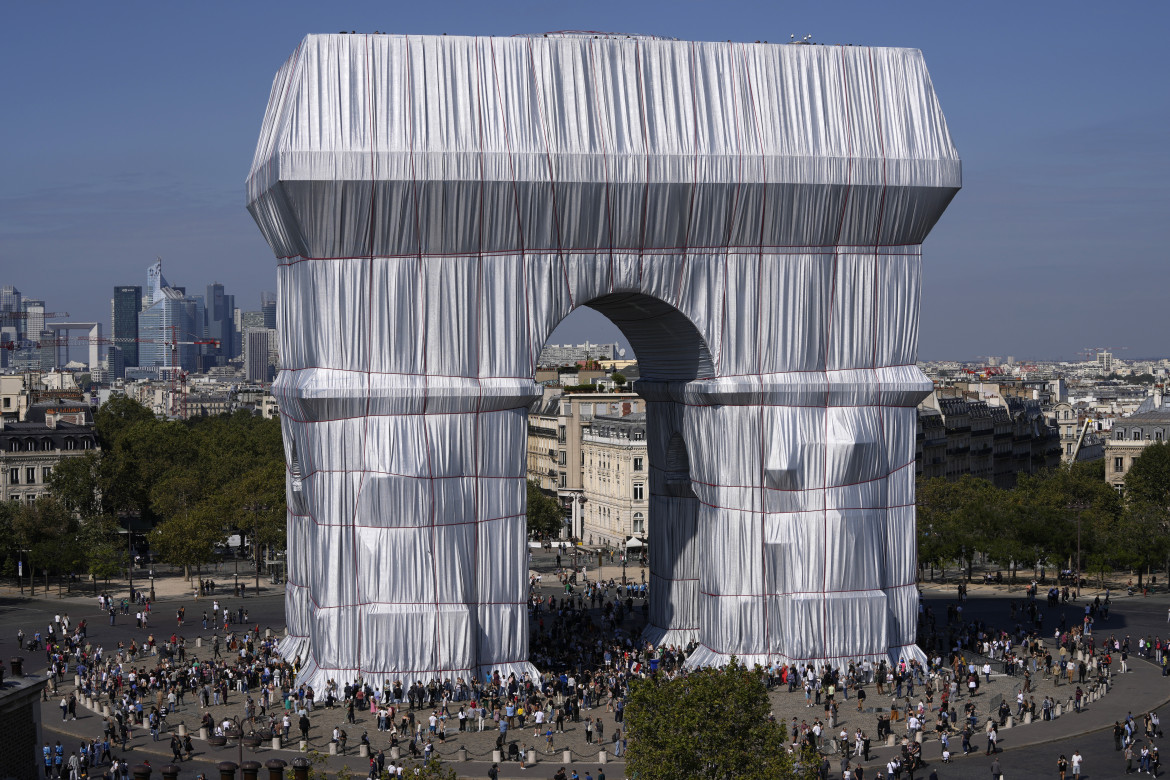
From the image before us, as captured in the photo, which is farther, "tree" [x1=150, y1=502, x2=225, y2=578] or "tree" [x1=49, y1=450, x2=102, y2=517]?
"tree" [x1=49, y1=450, x2=102, y2=517]

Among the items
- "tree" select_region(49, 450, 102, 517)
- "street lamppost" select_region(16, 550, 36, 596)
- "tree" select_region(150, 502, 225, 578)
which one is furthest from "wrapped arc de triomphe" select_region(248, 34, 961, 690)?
"tree" select_region(49, 450, 102, 517)

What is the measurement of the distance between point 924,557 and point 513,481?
41.4m

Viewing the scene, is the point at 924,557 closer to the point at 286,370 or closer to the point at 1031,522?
the point at 1031,522

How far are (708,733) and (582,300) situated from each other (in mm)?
23384

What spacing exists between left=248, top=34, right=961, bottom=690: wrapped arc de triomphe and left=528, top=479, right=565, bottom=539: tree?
55258 mm

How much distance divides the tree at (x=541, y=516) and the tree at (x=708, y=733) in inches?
3038

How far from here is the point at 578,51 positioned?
58750 mm

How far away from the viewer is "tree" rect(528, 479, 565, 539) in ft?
389

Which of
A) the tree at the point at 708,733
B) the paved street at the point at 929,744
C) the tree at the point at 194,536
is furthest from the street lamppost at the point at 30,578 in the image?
the tree at the point at 708,733

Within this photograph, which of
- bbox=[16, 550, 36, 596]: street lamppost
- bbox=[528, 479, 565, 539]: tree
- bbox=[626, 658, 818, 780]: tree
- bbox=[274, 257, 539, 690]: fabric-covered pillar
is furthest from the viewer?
bbox=[528, 479, 565, 539]: tree

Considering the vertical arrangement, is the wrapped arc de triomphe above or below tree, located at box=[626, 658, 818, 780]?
above

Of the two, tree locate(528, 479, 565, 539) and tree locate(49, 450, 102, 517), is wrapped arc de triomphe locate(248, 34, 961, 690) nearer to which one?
tree locate(528, 479, 565, 539)

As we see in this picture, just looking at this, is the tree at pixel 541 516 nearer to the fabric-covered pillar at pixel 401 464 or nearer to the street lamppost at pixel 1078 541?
the street lamppost at pixel 1078 541

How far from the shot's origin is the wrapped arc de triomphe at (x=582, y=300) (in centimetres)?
5678
